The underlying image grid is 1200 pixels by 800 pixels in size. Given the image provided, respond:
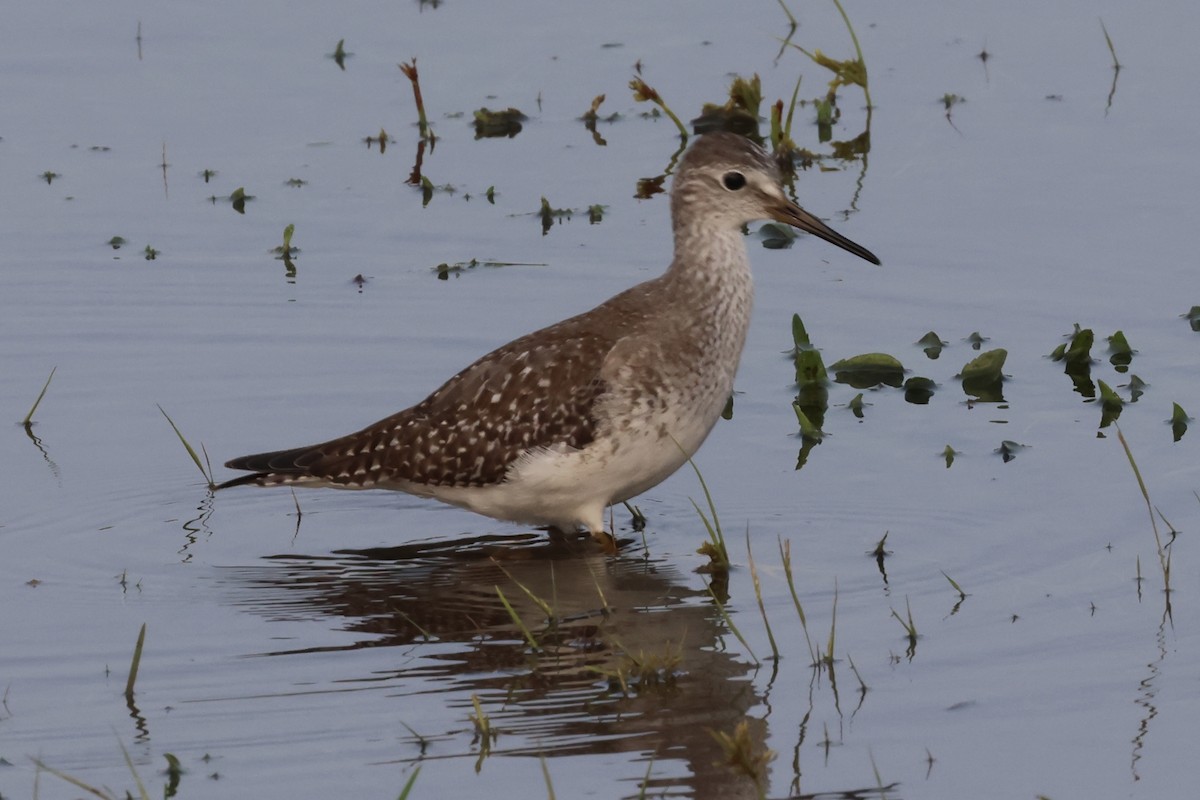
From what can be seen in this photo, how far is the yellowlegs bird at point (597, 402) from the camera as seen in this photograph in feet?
30.8

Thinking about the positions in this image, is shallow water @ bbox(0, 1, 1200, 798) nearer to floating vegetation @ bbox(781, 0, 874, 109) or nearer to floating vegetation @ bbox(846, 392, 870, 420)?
floating vegetation @ bbox(846, 392, 870, 420)

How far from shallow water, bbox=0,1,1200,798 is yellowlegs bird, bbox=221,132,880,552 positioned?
0.36 meters

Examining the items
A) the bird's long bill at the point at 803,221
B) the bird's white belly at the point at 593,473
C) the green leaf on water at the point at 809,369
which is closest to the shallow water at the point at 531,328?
the green leaf on water at the point at 809,369

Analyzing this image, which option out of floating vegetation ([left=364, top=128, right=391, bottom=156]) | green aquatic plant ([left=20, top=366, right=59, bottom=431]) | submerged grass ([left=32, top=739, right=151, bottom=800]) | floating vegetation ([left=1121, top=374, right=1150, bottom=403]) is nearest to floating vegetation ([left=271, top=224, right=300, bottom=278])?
floating vegetation ([left=364, top=128, right=391, bottom=156])

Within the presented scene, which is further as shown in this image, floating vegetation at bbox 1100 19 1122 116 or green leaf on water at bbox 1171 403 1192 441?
floating vegetation at bbox 1100 19 1122 116

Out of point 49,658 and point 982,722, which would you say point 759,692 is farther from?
point 49,658

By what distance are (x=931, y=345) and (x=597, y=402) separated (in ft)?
9.57

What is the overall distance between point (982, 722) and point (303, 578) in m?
3.30

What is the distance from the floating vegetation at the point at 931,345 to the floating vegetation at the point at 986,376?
328mm

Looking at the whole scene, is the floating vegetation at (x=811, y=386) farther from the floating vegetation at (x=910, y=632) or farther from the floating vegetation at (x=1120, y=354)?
the floating vegetation at (x=910, y=632)

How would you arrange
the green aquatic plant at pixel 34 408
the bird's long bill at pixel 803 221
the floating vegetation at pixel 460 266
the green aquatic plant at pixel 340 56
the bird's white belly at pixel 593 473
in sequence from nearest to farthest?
the bird's white belly at pixel 593 473
the bird's long bill at pixel 803 221
the green aquatic plant at pixel 34 408
the floating vegetation at pixel 460 266
the green aquatic plant at pixel 340 56

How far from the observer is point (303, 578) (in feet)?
31.1

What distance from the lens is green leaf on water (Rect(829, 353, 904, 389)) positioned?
11.2 meters

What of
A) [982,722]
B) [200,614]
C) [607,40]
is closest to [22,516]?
[200,614]
